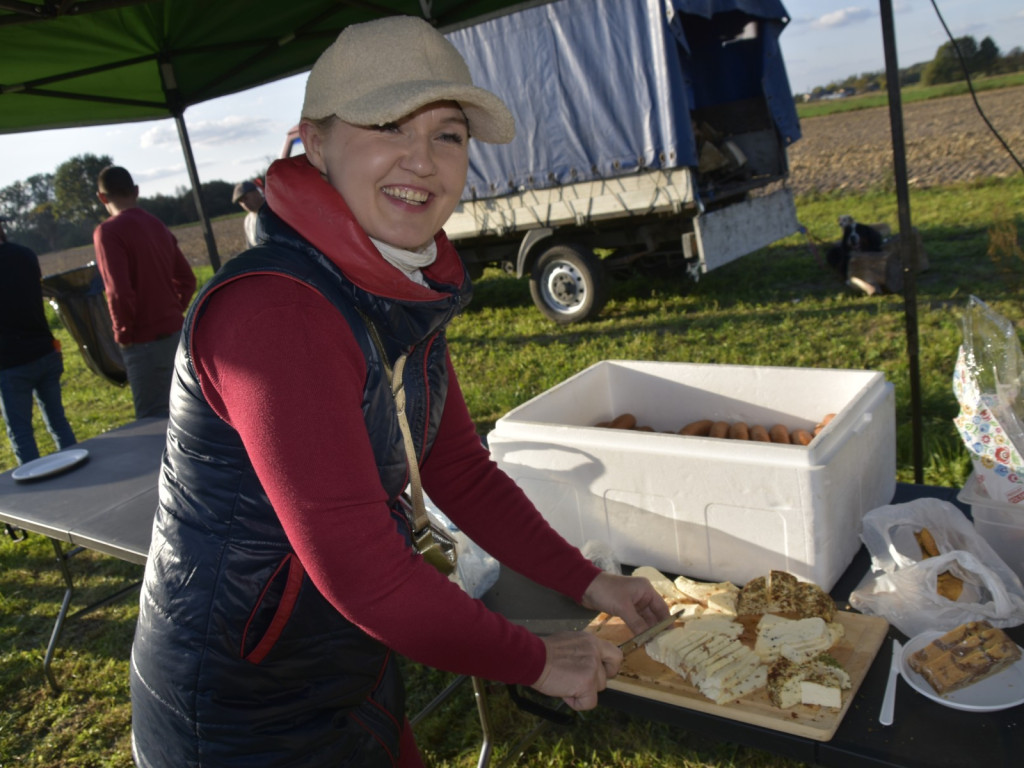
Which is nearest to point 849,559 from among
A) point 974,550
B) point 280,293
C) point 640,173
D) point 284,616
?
point 974,550

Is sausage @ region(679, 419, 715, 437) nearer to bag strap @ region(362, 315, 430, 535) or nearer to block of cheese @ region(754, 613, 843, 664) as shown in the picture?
block of cheese @ region(754, 613, 843, 664)

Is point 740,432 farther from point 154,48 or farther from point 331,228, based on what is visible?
point 154,48

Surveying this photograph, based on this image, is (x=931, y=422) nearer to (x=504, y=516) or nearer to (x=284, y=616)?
(x=504, y=516)

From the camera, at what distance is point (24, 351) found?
487 centimetres

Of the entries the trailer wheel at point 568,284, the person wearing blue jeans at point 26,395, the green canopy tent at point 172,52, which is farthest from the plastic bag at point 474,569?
the trailer wheel at point 568,284

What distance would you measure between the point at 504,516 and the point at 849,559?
828mm

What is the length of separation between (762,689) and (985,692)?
1.18 feet

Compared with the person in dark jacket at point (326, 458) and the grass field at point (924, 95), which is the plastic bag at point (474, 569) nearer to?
the person in dark jacket at point (326, 458)

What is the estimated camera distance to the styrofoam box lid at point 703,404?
171 cm

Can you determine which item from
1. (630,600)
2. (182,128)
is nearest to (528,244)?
(182,128)

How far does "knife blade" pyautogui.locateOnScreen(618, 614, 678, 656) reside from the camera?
152 centimetres

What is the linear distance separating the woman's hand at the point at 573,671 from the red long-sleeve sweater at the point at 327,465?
0.07 metres

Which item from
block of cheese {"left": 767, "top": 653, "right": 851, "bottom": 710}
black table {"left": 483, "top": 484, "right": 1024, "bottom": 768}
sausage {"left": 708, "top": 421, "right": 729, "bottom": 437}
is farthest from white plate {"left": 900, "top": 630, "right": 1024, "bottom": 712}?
sausage {"left": 708, "top": 421, "right": 729, "bottom": 437}

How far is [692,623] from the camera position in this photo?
1.52 meters
